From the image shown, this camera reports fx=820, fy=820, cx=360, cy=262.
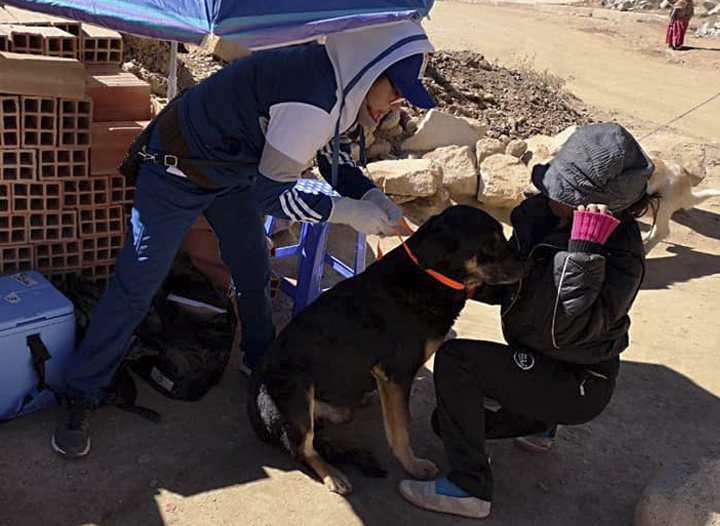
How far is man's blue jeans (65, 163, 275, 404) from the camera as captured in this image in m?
3.76

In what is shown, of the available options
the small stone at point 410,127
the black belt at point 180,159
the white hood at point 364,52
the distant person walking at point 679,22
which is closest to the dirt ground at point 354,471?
the black belt at point 180,159

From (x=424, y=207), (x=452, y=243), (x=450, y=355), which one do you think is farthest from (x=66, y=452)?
(x=424, y=207)

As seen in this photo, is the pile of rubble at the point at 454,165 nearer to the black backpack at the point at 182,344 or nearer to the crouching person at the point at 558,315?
the black backpack at the point at 182,344

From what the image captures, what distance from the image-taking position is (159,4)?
394cm

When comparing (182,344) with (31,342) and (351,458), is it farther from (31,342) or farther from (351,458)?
(351,458)

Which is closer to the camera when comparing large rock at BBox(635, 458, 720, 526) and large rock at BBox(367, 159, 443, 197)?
large rock at BBox(635, 458, 720, 526)

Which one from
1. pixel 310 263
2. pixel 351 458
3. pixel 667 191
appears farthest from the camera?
pixel 667 191

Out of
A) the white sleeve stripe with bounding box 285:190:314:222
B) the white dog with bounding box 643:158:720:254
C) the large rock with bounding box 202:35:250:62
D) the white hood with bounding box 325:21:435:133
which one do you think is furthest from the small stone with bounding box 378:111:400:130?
the white hood with bounding box 325:21:435:133

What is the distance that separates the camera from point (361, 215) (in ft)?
12.2

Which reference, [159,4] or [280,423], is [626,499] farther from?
[159,4]

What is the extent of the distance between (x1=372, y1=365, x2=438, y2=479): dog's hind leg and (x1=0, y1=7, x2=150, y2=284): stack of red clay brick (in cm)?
184

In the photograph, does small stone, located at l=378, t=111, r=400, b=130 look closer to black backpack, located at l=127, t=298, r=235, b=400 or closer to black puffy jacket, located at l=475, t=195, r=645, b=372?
black backpack, located at l=127, t=298, r=235, b=400

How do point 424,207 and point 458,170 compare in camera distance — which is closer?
Result: point 424,207

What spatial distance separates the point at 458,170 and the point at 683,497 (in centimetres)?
475
